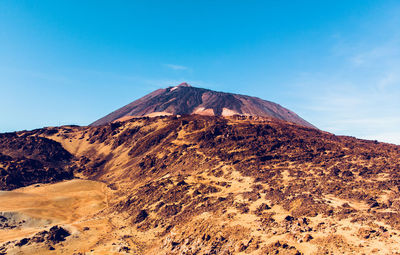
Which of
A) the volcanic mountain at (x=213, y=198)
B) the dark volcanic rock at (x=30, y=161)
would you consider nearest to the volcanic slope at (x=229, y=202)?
the volcanic mountain at (x=213, y=198)

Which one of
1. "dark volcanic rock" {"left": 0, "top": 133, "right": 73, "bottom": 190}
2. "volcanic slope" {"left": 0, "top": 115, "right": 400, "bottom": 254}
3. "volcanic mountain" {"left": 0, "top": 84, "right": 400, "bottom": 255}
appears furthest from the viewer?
"dark volcanic rock" {"left": 0, "top": 133, "right": 73, "bottom": 190}

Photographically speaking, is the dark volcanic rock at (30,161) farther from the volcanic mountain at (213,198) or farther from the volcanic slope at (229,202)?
the volcanic slope at (229,202)

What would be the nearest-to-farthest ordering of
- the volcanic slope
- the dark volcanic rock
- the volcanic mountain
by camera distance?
1. the volcanic slope
2. the volcanic mountain
3. the dark volcanic rock

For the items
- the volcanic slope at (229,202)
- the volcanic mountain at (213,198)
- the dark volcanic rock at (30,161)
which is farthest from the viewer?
the dark volcanic rock at (30,161)

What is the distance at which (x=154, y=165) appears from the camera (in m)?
75.8

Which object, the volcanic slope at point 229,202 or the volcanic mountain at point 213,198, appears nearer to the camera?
the volcanic slope at point 229,202

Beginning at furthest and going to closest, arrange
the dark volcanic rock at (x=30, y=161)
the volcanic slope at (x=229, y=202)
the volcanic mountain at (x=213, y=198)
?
the dark volcanic rock at (x=30, y=161), the volcanic mountain at (x=213, y=198), the volcanic slope at (x=229, y=202)

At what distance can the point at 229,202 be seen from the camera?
134ft

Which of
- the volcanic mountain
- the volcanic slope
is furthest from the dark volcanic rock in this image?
the volcanic slope

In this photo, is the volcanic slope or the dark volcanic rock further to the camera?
the dark volcanic rock

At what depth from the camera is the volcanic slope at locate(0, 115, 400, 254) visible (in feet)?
91.0

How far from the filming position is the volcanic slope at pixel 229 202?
91.0ft

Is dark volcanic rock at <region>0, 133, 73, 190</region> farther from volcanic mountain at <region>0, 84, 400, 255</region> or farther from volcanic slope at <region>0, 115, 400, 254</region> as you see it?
volcanic slope at <region>0, 115, 400, 254</region>

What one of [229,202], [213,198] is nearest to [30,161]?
[213,198]
